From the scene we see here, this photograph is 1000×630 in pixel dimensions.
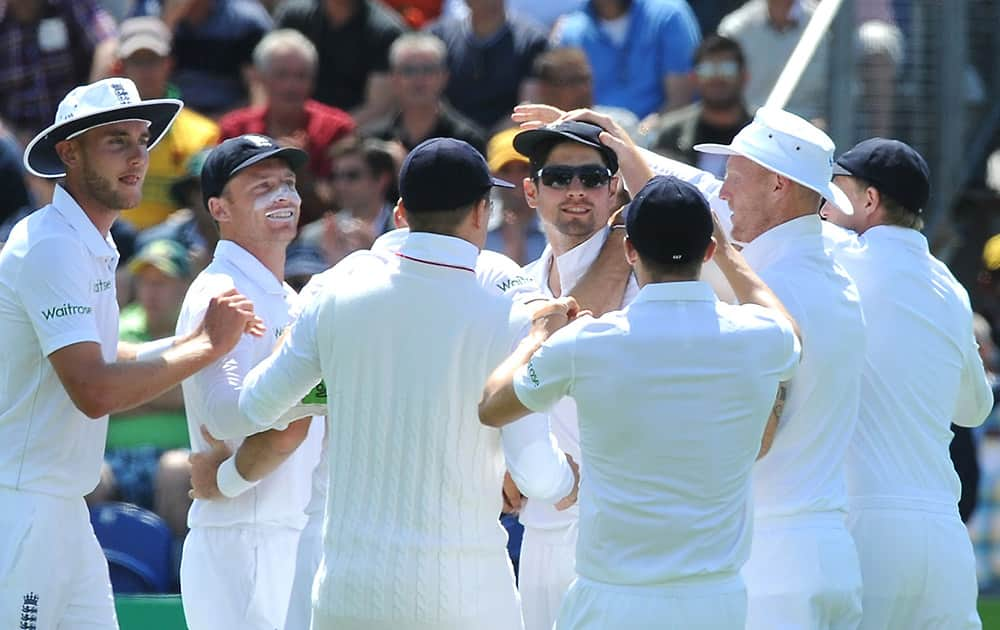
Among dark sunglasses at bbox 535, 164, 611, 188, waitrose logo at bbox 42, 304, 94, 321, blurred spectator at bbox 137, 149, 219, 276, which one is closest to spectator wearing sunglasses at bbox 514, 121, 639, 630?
dark sunglasses at bbox 535, 164, 611, 188

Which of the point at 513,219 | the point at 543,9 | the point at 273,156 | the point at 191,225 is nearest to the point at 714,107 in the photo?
the point at 513,219

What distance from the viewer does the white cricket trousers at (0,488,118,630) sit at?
564cm

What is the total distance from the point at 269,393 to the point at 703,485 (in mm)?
1333

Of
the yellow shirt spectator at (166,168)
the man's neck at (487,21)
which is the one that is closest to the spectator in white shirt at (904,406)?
the man's neck at (487,21)

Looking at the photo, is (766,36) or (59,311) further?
(766,36)

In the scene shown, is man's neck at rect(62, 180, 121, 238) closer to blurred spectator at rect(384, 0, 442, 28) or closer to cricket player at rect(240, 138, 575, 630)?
cricket player at rect(240, 138, 575, 630)

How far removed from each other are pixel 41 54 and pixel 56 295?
5907mm

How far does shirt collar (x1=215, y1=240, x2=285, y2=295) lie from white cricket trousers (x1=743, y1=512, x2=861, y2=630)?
6.05ft

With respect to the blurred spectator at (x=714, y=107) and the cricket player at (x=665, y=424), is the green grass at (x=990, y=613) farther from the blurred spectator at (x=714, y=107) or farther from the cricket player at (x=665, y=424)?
the cricket player at (x=665, y=424)

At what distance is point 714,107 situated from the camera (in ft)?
33.1

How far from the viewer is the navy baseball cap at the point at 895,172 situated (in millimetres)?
5863

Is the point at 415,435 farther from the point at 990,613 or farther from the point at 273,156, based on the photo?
the point at 990,613

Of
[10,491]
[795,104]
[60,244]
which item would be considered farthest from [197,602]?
[795,104]

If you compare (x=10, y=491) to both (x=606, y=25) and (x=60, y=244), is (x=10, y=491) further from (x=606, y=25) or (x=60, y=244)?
(x=606, y=25)
